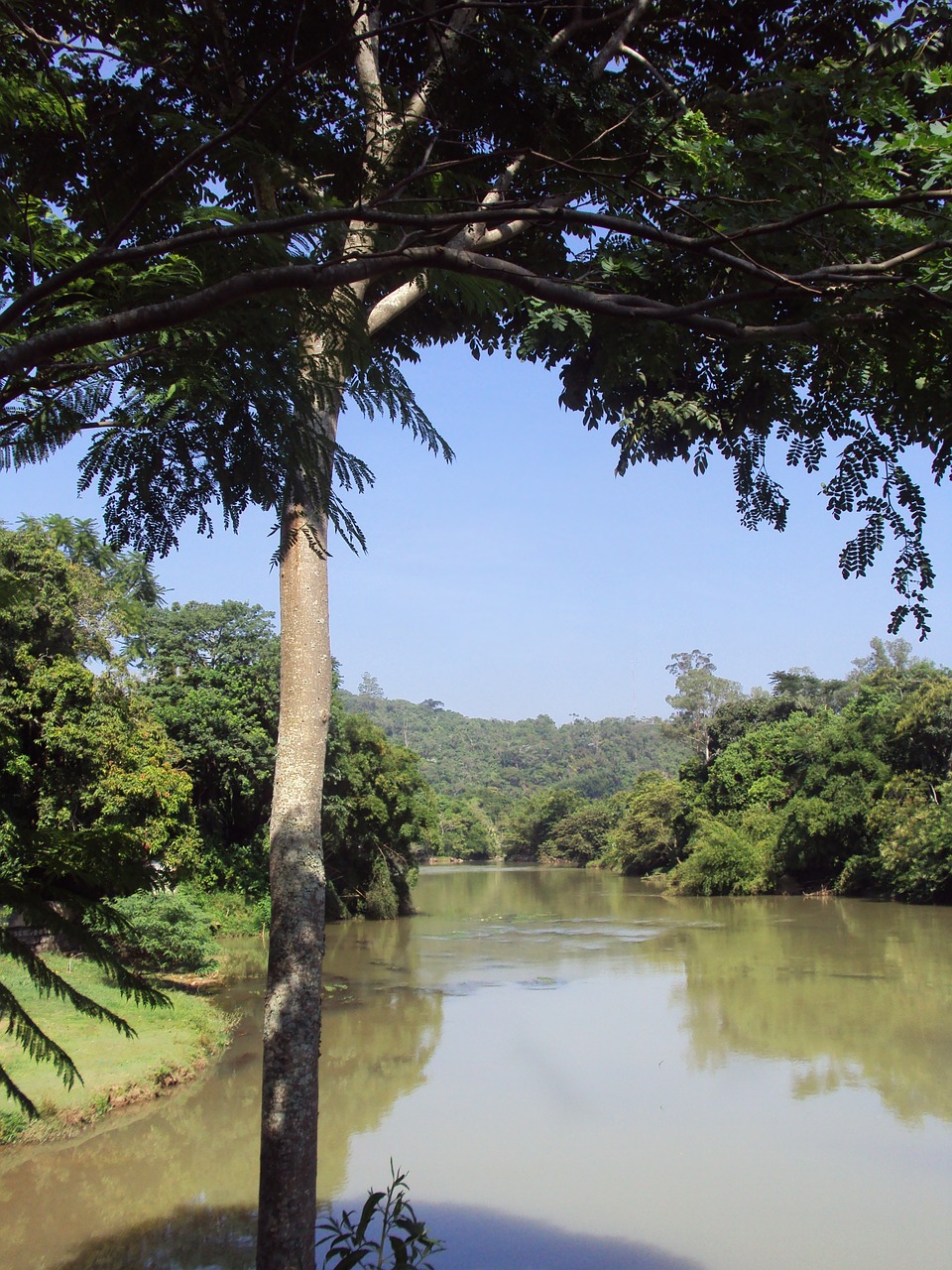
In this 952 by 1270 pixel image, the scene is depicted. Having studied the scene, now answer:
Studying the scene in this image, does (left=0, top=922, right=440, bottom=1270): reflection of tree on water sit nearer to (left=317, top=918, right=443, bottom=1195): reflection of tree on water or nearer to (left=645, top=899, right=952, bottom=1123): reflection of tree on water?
(left=317, top=918, right=443, bottom=1195): reflection of tree on water

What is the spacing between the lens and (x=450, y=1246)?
5.81 metres

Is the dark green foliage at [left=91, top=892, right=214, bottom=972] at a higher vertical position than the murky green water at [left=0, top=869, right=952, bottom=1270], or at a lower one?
higher

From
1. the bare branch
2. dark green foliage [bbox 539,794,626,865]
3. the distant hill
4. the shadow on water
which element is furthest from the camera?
the distant hill

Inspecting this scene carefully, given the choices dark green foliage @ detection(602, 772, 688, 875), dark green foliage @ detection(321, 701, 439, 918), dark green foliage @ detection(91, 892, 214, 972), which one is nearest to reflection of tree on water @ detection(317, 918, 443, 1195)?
dark green foliage @ detection(91, 892, 214, 972)

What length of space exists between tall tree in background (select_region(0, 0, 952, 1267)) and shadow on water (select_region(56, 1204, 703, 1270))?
2944mm

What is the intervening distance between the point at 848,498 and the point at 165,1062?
8.52 m

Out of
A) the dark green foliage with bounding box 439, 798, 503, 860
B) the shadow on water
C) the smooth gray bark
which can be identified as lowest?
the dark green foliage with bounding box 439, 798, 503, 860

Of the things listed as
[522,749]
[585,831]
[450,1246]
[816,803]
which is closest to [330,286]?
[450,1246]

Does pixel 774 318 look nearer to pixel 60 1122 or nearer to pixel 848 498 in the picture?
pixel 848 498

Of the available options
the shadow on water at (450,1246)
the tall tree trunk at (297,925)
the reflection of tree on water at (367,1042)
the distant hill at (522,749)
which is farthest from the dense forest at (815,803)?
the distant hill at (522,749)

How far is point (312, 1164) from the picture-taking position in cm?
338

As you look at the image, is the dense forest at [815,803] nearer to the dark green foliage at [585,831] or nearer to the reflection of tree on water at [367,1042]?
the dark green foliage at [585,831]

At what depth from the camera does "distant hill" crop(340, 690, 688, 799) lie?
93750 millimetres

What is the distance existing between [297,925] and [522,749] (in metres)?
112
